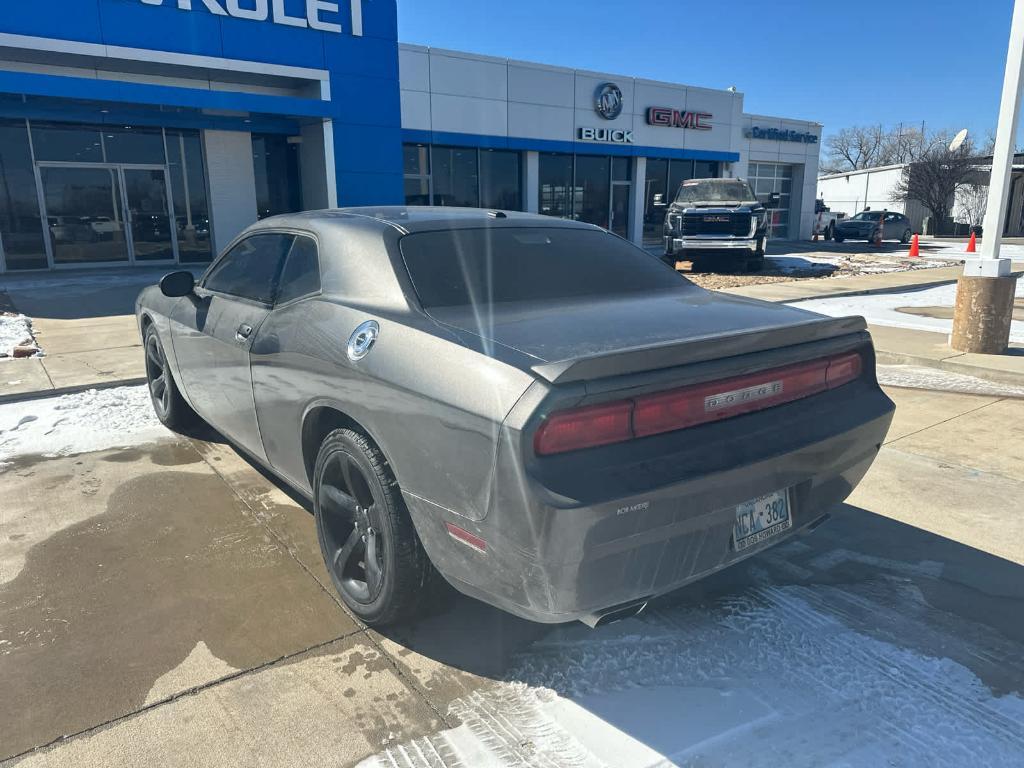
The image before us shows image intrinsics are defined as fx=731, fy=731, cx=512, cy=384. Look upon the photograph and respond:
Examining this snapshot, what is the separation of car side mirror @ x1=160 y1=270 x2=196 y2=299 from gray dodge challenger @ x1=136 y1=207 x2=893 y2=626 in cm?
59

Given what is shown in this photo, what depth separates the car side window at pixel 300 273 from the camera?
130 inches

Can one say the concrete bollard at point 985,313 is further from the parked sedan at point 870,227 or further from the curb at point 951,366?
the parked sedan at point 870,227

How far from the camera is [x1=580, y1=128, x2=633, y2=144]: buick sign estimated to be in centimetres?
2428

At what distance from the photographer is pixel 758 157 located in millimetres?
31234

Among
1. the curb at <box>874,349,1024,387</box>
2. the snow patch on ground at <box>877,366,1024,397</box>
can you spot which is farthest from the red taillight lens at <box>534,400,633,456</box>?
the curb at <box>874,349,1024,387</box>

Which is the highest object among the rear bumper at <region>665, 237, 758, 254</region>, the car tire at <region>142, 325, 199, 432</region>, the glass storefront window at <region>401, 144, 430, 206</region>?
the glass storefront window at <region>401, 144, 430, 206</region>

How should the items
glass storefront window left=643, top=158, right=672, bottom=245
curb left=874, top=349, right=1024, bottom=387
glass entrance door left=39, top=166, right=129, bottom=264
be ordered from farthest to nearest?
1. glass storefront window left=643, top=158, right=672, bottom=245
2. glass entrance door left=39, top=166, right=129, bottom=264
3. curb left=874, top=349, right=1024, bottom=387

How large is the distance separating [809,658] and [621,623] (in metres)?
0.70

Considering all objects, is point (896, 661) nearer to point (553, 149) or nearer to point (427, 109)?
point (427, 109)

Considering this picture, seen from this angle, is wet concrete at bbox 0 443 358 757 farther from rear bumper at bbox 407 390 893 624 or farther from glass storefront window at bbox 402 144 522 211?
glass storefront window at bbox 402 144 522 211

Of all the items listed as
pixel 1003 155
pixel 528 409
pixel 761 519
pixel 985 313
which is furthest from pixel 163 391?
pixel 1003 155

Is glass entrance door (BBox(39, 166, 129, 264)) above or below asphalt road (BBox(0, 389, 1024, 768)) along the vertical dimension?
above

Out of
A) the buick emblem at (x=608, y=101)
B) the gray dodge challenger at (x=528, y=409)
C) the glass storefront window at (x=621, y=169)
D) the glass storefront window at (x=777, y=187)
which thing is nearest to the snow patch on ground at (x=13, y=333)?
the gray dodge challenger at (x=528, y=409)

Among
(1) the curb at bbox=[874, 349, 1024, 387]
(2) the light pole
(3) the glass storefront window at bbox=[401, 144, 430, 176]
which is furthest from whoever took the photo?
(3) the glass storefront window at bbox=[401, 144, 430, 176]
